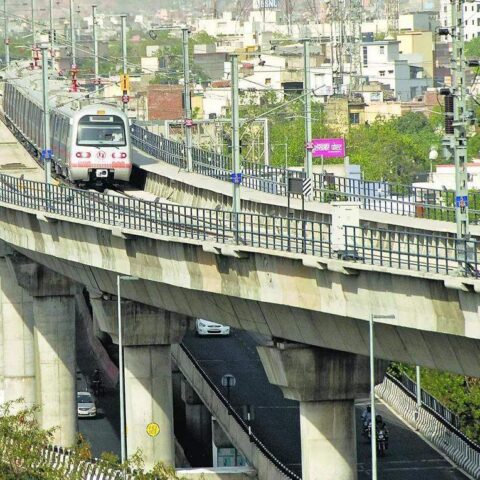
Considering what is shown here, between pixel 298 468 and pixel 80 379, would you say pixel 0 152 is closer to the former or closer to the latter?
pixel 80 379

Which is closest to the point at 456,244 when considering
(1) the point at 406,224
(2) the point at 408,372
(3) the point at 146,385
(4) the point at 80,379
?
(1) the point at 406,224

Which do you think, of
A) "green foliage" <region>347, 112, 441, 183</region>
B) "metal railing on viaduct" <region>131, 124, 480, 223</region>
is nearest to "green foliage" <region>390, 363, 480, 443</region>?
"metal railing on viaduct" <region>131, 124, 480, 223</region>

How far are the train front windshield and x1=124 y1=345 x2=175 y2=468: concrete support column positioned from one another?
46.2 ft

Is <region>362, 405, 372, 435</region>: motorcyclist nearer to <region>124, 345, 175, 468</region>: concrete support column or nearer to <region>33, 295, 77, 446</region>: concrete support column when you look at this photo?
<region>124, 345, 175, 468</region>: concrete support column

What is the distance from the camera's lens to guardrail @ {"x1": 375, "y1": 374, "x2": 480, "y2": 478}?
226ft

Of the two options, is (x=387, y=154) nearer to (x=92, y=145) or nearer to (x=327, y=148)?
(x=327, y=148)

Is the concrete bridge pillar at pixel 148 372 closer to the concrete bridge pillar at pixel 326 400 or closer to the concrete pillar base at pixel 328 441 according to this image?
the concrete bridge pillar at pixel 326 400

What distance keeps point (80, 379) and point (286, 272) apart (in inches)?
1960

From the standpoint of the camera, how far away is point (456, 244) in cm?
4988

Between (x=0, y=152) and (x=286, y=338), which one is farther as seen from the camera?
(x=0, y=152)

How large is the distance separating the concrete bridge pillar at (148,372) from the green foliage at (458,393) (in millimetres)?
11018

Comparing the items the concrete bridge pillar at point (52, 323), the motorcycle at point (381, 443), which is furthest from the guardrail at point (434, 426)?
the concrete bridge pillar at point (52, 323)

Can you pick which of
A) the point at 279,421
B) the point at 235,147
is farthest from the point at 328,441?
the point at 279,421

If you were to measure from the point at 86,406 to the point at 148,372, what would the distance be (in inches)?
830
